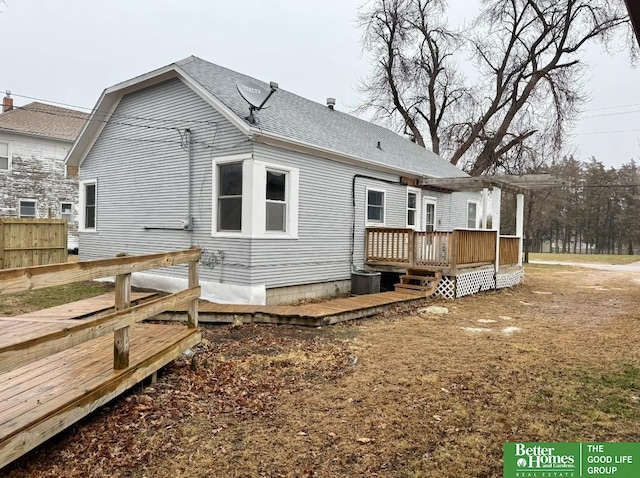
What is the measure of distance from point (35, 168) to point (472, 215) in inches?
738

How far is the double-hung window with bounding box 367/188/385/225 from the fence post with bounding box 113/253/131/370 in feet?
27.7

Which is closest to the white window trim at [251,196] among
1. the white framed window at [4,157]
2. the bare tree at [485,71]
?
the white framed window at [4,157]

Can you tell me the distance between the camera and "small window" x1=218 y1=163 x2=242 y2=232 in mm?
8562

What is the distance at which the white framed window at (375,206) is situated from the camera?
1153 centimetres

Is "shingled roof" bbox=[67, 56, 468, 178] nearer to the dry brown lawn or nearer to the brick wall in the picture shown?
the dry brown lawn

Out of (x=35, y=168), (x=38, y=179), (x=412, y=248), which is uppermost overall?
(x=35, y=168)

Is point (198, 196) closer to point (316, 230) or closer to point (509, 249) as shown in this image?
point (316, 230)

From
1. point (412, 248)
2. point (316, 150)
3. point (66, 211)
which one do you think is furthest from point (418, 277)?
point (66, 211)

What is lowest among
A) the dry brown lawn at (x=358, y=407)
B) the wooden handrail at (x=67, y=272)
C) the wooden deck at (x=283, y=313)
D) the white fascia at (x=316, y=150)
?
the dry brown lawn at (x=358, y=407)

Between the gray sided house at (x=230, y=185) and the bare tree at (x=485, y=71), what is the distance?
1479 centimetres

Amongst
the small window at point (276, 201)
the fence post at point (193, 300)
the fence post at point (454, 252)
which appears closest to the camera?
the fence post at point (193, 300)

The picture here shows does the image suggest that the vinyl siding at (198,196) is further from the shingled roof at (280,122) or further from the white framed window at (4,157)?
the white framed window at (4,157)

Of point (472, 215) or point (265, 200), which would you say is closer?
point (265, 200)

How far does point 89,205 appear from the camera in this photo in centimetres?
1190
